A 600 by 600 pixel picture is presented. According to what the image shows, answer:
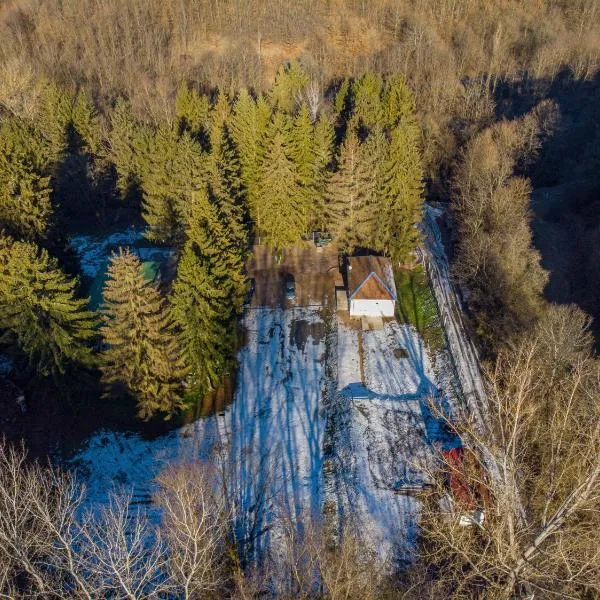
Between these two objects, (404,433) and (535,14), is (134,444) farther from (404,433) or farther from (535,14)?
(535,14)

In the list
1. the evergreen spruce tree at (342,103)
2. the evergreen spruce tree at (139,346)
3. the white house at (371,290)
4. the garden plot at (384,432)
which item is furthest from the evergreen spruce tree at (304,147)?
the evergreen spruce tree at (139,346)

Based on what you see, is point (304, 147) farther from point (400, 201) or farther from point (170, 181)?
point (170, 181)

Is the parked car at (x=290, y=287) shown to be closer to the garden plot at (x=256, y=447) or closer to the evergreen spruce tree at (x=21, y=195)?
the garden plot at (x=256, y=447)

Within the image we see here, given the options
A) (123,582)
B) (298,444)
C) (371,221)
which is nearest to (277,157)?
(371,221)

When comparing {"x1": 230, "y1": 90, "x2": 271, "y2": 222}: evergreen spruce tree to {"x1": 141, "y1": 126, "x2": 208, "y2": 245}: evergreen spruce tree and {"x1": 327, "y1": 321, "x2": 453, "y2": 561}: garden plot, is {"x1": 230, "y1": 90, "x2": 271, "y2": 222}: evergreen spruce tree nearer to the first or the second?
{"x1": 141, "y1": 126, "x2": 208, "y2": 245}: evergreen spruce tree

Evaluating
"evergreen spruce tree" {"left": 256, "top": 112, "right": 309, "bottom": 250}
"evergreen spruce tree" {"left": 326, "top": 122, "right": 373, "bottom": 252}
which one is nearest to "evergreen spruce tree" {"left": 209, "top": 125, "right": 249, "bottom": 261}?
"evergreen spruce tree" {"left": 256, "top": 112, "right": 309, "bottom": 250}

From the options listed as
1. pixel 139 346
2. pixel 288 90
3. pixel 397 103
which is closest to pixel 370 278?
pixel 139 346
